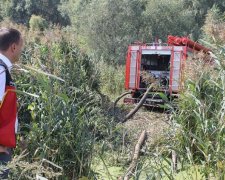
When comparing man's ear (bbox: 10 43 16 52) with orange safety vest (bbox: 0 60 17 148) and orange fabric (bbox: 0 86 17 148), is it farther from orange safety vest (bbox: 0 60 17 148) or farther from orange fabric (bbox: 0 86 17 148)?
orange fabric (bbox: 0 86 17 148)

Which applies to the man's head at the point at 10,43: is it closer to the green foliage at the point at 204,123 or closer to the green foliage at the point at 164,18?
the green foliage at the point at 204,123

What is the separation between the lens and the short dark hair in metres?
3.55

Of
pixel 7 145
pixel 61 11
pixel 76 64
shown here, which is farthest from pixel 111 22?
pixel 7 145

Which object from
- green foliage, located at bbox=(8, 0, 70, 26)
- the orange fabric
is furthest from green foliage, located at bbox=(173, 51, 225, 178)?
green foliage, located at bbox=(8, 0, 70, 26)

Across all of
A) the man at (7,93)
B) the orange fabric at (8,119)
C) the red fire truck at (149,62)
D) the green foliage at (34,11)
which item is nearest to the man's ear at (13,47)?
the man at (7,93)

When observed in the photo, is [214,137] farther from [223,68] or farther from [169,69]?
[169,69]

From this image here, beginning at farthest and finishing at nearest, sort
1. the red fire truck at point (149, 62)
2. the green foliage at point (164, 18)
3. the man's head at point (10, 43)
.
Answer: the green foliage at point (164, 18) → the red fire truck at point (149, 62) → the man's head at point (10, 43)

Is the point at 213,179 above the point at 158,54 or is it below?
below

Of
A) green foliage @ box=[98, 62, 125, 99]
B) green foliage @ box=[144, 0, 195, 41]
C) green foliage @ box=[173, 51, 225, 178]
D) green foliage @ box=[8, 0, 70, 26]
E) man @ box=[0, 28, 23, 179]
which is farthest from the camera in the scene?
green foliage @ box=[8, 0, 70, 26]

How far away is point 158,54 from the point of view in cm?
1277

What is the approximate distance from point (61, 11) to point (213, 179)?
33.3 meters

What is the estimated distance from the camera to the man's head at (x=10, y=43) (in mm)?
3535

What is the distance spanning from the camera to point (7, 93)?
3.32 meters

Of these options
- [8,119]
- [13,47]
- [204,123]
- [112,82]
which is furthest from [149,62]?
[8,119]
